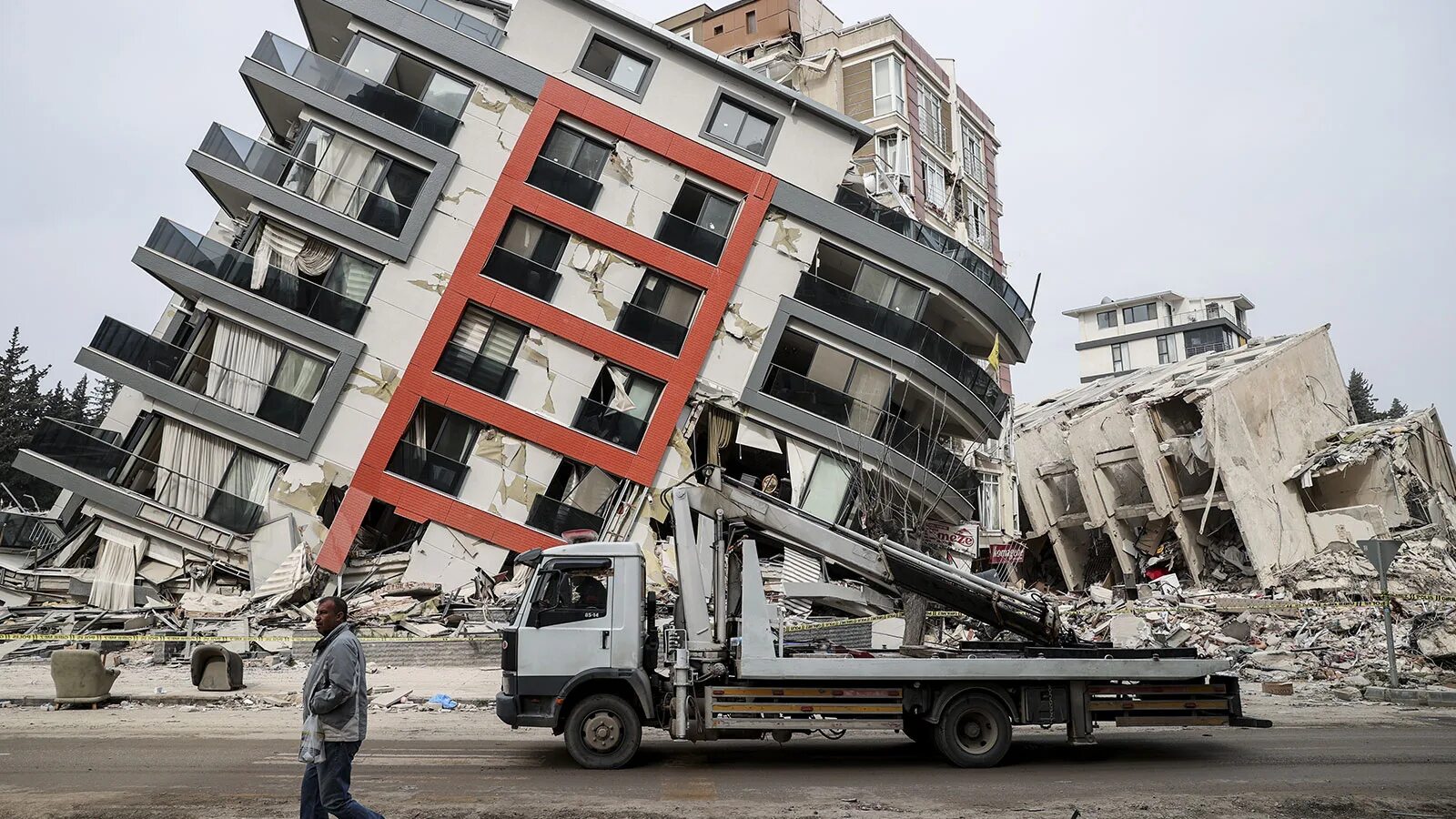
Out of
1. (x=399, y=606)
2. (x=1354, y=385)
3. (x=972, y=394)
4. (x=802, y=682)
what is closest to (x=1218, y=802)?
(x=802, y=682)

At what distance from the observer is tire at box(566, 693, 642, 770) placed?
9.91m

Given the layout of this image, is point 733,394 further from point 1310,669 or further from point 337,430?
point 1310,669

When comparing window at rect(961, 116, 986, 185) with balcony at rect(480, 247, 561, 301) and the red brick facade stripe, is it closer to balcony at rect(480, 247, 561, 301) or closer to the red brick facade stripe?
the red brick facade stripe

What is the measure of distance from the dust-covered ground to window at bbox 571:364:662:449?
1301 centimetres

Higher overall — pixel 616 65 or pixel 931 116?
pixel 931 116

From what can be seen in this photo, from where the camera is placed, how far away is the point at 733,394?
2633 cm

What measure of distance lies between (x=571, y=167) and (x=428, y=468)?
892 cm

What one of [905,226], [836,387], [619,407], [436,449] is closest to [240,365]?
[436,449]

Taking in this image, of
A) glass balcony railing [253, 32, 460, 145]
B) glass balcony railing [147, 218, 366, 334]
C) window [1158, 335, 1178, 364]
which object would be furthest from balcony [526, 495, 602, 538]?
window [1158, 335, 1178, 364]

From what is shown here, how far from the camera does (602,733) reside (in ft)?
32.8

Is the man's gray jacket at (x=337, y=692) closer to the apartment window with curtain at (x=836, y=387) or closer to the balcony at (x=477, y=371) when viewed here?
the balcony at (x=477, y=371)

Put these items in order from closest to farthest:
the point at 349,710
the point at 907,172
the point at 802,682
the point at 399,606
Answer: the point at 349,710
the point at 802,682
the point at 399,606
the point at 907,172

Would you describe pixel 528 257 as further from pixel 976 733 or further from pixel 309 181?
pixel 976 733

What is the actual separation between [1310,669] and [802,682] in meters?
13.0
